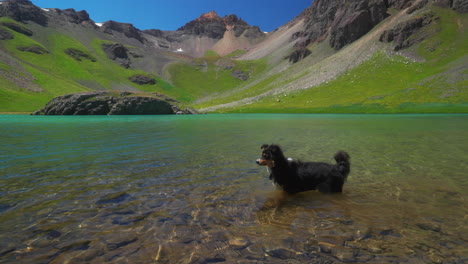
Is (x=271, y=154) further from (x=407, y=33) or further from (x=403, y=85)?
(x=407, y=33)


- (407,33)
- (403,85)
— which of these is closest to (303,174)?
(403,85)

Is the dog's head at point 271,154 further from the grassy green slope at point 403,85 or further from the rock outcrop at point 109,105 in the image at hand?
the rock outcrop at point 109,105

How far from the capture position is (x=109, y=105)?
10075 centimetres

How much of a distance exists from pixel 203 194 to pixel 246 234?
11.4 feet

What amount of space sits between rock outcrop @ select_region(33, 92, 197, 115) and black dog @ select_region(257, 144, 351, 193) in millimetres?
96450

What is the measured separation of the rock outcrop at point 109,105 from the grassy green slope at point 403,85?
38.3m

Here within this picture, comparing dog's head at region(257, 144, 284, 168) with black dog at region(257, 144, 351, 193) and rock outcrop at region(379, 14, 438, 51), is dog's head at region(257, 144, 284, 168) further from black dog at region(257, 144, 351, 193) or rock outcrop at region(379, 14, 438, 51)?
rock outcrop at region(379, 14, 438, 51)

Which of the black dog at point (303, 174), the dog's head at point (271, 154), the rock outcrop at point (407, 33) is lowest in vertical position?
the black dog at point (303, 174)

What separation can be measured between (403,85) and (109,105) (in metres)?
125

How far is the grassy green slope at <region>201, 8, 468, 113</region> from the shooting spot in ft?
296

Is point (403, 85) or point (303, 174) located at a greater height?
point (403, 85)

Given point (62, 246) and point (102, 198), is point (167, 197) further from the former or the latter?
point (62, 246)

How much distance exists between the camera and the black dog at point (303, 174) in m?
9.62

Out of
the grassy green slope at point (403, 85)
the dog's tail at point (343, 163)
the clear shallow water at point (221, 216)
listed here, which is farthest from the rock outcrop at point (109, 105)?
the dog's tail at point (343, 163)
